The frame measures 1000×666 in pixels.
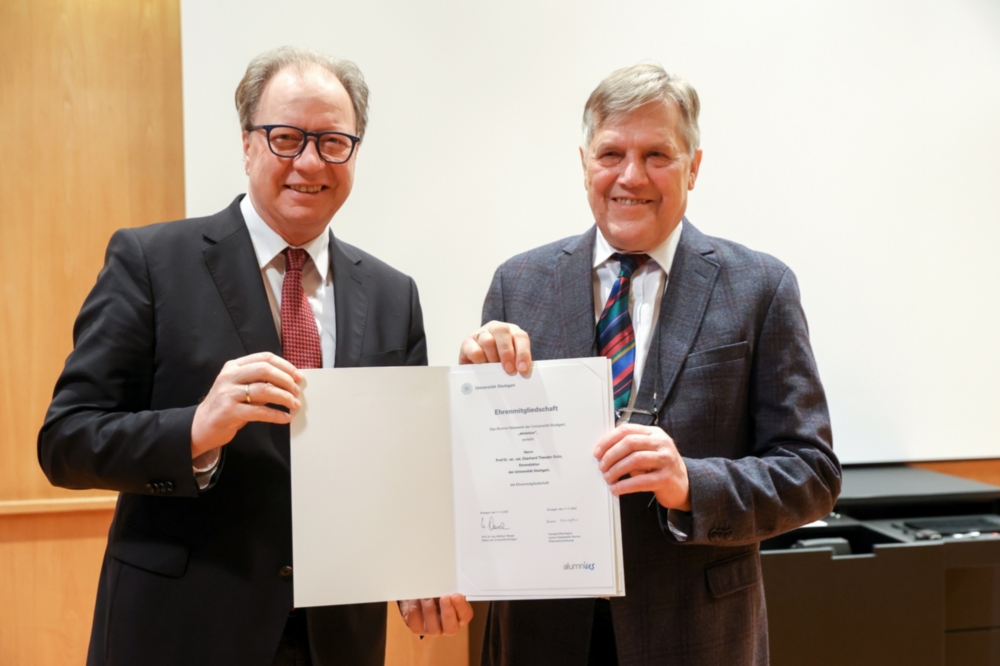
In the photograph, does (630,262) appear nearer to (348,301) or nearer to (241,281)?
(348,301)

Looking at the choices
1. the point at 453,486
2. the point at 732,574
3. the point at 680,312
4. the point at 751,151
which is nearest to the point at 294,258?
the point at 453,486

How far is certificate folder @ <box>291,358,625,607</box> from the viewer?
1.19m

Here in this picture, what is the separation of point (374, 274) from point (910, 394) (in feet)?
7.60

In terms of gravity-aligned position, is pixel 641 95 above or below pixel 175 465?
above

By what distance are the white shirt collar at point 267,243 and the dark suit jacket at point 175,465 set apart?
0.13ft

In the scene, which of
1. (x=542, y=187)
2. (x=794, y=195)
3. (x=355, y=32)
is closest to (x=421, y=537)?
(x=542, y=187)

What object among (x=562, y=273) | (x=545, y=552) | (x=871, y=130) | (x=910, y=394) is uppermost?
(x=871, y=130)

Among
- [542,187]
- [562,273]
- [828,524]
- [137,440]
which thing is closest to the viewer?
[137,440]

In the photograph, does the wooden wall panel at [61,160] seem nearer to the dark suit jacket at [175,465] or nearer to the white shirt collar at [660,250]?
the dark suit jacket at [175,465]

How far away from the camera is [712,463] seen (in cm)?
123

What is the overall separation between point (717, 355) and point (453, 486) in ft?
1.79

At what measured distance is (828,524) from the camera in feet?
7.66

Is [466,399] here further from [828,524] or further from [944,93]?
[944,93]
